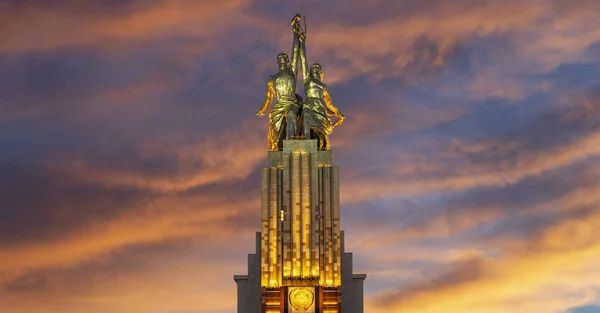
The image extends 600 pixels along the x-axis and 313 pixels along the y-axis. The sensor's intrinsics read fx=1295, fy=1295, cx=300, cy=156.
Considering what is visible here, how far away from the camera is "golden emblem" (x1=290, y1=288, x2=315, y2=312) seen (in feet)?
299

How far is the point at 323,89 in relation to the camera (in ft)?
321

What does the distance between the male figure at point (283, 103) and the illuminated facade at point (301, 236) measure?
5.51 feet

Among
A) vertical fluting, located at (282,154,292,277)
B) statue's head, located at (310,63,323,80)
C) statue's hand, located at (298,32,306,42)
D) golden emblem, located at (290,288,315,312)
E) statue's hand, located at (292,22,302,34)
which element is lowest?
golden emblem, located at (290,288,315,312)

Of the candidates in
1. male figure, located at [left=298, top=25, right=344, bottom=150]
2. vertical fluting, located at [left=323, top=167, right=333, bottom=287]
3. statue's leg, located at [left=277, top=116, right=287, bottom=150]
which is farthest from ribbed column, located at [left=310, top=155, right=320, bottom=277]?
statue's leg, located at [left=277, top=116, right=287, bottom=150]

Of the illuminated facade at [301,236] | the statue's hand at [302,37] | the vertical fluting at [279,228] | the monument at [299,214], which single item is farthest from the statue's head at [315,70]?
the vertical fluting at [279,228]

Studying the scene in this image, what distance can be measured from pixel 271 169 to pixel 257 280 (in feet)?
28.8

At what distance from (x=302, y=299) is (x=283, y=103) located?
15196mm

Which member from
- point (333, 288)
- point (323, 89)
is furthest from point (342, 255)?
point (323, 89)

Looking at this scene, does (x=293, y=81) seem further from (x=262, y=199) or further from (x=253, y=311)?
(x=253, y=311)

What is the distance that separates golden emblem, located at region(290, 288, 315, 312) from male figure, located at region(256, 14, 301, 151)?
11378 mm

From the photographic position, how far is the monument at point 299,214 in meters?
92.3

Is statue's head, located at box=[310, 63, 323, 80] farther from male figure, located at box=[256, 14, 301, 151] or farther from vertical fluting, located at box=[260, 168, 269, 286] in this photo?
vertical fluting, located at box=[260, 168, 269, 286]

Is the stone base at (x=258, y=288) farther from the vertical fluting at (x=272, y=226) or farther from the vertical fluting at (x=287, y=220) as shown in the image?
the vertical fluting at (x=287, y=220)

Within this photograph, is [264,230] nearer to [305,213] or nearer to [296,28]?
[305,213]
